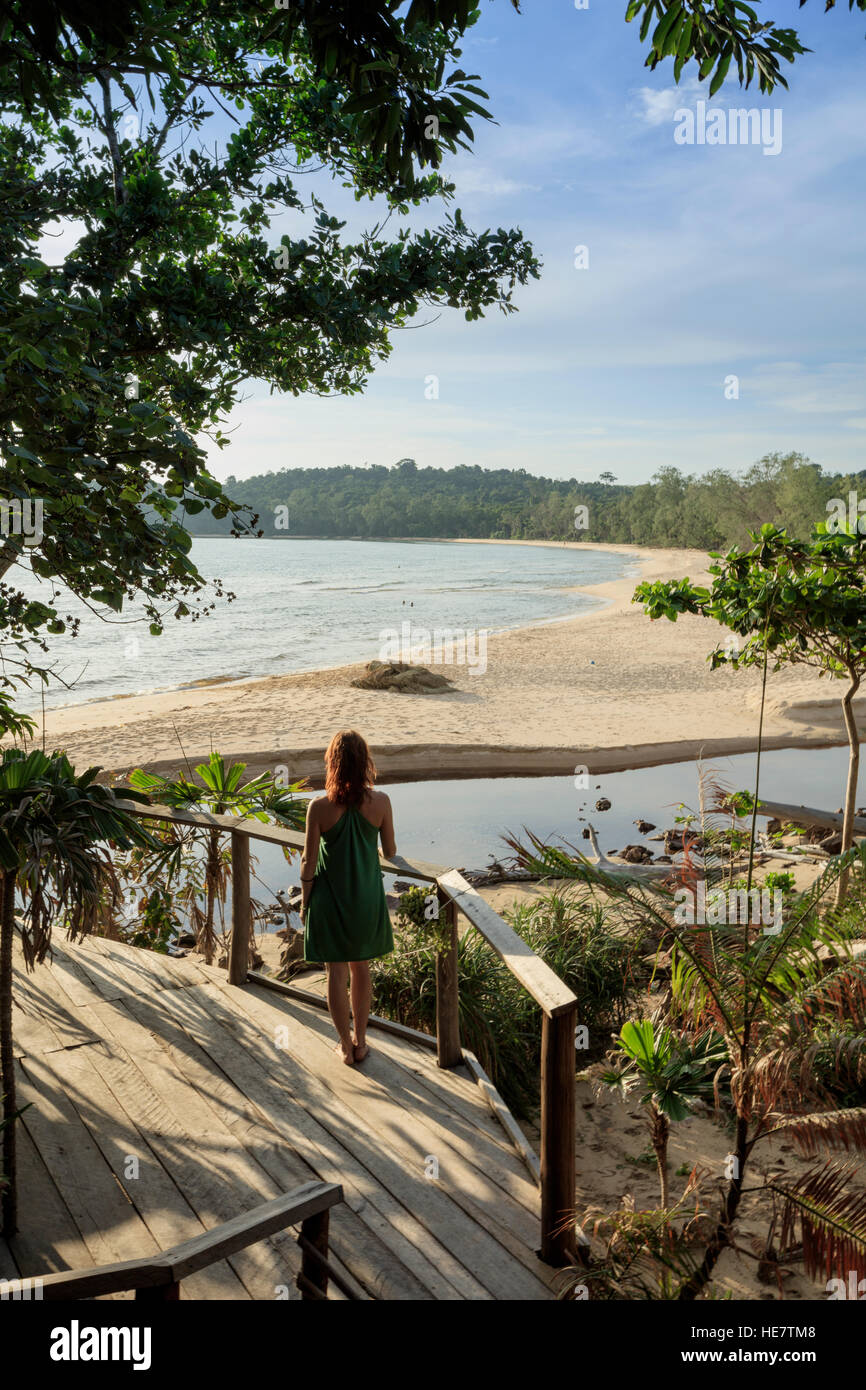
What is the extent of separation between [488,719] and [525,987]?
18047mm

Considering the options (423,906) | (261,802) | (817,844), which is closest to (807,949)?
(261,802)

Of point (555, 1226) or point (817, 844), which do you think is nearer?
point (555, 1226)

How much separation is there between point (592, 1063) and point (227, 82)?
7374mm

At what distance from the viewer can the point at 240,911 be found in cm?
512

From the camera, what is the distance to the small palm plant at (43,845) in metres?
3.14

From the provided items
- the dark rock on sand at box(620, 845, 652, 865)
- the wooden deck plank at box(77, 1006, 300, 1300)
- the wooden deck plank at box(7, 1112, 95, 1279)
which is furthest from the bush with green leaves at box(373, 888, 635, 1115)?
the dark rock on sand at box(620, 845, 652, 865)

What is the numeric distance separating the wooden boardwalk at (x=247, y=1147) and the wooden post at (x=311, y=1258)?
14.1 inches

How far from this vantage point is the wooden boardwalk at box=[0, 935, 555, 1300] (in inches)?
119

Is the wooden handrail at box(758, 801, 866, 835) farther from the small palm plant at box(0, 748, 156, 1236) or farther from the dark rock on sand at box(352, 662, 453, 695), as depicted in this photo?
the dark rock on sand at box(352, 662, 453, 695)

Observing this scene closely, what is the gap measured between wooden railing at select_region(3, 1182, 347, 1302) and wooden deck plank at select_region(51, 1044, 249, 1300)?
2.02 ft

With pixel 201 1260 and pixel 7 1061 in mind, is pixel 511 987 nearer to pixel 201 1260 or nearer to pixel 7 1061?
pixel 7 1061

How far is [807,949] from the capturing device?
3.68m

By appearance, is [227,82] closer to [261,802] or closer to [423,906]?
[261,802]

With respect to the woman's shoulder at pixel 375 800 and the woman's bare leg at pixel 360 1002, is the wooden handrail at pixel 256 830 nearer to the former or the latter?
the woman's shoulder at pixel 375 800
